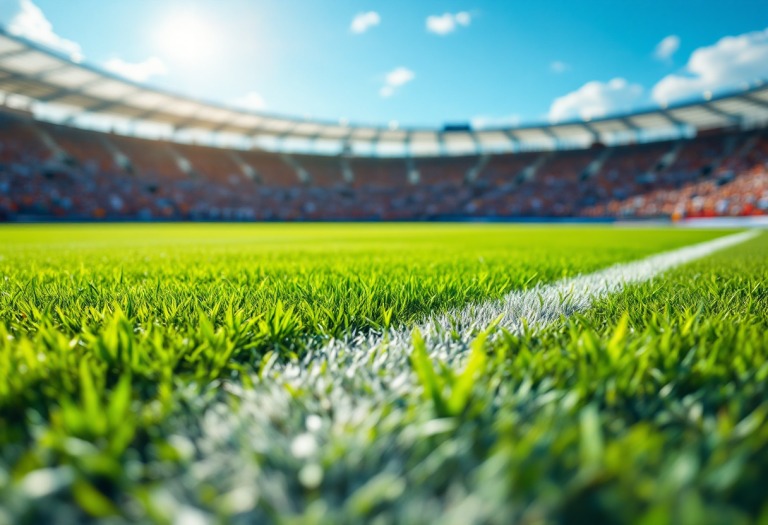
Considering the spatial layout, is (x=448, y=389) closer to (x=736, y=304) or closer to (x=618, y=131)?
(x=736, y=304)

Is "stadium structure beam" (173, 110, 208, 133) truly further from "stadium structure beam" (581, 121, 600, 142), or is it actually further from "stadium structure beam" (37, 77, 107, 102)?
"stadium structure beam" (581, 121, 600, 142)

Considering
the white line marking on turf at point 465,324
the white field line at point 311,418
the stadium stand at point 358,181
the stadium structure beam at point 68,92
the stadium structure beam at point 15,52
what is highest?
the stadium structure beam at point 68,92

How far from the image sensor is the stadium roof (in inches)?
910

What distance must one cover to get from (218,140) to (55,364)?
42.2 m

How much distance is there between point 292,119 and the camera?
3397 cm

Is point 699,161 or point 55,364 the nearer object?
point 55,364

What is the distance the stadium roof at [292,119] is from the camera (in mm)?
23108

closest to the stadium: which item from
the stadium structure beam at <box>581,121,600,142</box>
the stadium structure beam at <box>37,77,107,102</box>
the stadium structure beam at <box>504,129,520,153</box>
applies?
the stadium structure beam at <box>37,77,107,102</box>

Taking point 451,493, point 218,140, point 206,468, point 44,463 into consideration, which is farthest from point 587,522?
point 218,140

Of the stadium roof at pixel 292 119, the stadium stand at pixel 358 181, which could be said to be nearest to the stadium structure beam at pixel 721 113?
the stadium roof at pixel 292 119

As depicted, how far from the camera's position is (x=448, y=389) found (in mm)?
715

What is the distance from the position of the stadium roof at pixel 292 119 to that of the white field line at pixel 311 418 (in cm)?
2670

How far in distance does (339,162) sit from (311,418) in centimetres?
4359

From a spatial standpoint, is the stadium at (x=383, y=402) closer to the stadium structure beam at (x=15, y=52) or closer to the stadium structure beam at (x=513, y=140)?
the stadium structure beam at (x=15, y=52)
